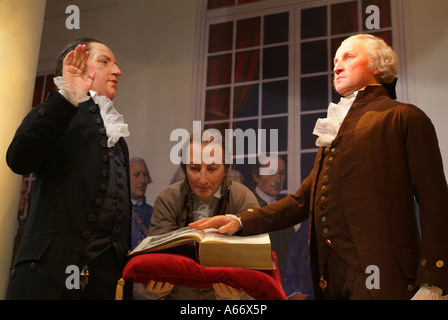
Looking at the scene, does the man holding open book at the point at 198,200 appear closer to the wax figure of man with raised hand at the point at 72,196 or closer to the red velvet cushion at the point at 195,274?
the wax figure of man with raised hand at the point at 72,196

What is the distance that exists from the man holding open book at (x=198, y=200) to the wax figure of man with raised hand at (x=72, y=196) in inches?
11.7

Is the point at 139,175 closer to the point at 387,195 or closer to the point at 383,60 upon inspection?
the point at 383,60

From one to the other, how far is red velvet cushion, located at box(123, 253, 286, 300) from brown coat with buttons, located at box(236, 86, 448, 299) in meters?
0.29

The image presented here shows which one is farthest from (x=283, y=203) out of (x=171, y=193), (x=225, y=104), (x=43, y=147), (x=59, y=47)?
(x=59, y=47)

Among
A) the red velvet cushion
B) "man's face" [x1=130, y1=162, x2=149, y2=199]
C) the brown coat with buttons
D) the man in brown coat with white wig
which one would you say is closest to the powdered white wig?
the man in brown coat with white wig

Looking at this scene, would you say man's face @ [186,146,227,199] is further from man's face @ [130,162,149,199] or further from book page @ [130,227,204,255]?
man's face @ [130,162,149,199]

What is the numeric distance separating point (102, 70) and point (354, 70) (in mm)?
1063

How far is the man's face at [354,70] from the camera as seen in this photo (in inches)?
75.0

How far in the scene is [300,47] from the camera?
10.1ft

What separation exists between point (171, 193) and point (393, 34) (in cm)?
176

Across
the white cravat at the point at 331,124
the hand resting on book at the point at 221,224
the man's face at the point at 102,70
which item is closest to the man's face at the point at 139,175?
the man's face at the point at 102,70
